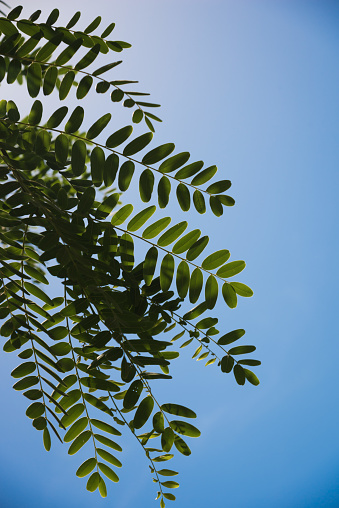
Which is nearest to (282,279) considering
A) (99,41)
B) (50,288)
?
(50,288)

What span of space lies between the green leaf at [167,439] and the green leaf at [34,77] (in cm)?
43

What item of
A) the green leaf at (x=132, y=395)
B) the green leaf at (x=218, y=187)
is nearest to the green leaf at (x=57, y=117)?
the green leaf at (x=218, y=187)

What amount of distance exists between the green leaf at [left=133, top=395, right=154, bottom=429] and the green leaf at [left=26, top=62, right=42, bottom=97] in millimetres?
391

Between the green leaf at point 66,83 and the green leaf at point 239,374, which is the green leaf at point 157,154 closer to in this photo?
the green leaf at point 66,83

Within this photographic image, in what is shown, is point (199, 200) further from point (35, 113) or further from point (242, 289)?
point (35, 113)

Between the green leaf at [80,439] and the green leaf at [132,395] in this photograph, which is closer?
the green leaf at [132,395]

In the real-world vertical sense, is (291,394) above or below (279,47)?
below

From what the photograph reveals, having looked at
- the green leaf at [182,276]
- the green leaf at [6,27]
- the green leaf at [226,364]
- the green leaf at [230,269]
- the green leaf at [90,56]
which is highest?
the green leaf at [90,56]

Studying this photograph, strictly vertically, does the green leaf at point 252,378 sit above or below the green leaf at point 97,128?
below

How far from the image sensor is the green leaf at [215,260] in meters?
0.62

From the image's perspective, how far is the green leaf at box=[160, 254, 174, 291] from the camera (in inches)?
22.7

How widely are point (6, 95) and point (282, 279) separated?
111 inches

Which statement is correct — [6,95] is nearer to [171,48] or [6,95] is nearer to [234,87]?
[171,48]

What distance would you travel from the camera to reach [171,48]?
418 cm
